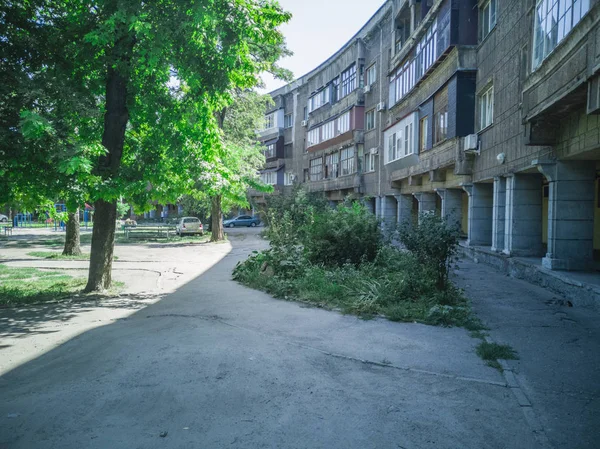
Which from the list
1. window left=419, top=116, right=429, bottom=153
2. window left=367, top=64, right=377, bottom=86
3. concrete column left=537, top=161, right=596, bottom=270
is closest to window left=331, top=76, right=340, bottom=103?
window left=367, top=64, right=377, bottom=86

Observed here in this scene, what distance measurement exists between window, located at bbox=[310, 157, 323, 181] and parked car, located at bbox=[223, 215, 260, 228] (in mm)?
13245

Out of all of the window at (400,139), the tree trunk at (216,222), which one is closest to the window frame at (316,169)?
the tree trunk at (216,222)

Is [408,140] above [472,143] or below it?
above

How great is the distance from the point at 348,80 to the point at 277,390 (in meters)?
31.5

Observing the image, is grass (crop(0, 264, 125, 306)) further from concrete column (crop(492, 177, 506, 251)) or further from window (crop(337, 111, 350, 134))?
window (crop(337, 111, 350, 134))

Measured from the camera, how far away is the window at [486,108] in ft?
46.6

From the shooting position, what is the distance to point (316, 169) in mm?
39219

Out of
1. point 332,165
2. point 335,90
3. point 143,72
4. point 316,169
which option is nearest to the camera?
point 143,72

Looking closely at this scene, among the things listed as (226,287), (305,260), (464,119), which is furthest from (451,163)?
(226,287)

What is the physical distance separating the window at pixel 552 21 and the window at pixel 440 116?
6322 millimetres

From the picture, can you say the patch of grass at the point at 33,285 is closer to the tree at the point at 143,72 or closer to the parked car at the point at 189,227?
the tree at the point at 143,72

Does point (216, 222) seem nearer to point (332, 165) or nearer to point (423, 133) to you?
point (332, 165)

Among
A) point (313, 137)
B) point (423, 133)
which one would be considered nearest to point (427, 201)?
point (423, 133)

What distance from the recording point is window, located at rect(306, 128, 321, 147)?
37.6 metres
